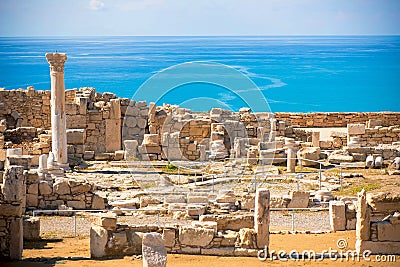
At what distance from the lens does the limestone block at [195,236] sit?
53.0ft

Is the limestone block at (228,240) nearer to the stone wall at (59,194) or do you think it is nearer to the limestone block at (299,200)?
the limestone block at (299,200)

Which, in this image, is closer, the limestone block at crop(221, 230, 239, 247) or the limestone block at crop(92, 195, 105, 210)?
the limestone block at crop(221, 230, 239, 247)

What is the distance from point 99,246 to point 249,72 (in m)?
84.6

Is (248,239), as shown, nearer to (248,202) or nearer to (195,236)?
(195,236)

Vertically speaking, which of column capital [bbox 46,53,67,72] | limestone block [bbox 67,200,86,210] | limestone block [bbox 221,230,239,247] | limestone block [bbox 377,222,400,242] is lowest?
limestone block [bbox 221,230,239,247]

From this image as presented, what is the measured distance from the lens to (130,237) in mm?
16125

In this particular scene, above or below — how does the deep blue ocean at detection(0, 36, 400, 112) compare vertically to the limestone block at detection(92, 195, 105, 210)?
above

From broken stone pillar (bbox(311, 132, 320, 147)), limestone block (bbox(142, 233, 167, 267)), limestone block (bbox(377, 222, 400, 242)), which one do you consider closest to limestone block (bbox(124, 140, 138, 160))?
broken stone pillar (bbox(311, 132, 320, 147))

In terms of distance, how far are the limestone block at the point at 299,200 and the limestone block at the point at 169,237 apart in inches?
199

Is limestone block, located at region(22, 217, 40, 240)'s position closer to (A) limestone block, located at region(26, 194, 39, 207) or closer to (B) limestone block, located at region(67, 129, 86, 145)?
(A) limestone block, located at region(26, 194, 39, 207)

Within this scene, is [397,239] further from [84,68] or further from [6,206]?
[84,68]

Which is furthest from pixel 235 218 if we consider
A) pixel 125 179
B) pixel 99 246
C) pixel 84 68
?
pixel 84 68

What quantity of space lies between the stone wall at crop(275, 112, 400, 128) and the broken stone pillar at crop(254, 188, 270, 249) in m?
16.8

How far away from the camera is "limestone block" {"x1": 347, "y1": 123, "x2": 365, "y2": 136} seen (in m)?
29.5
